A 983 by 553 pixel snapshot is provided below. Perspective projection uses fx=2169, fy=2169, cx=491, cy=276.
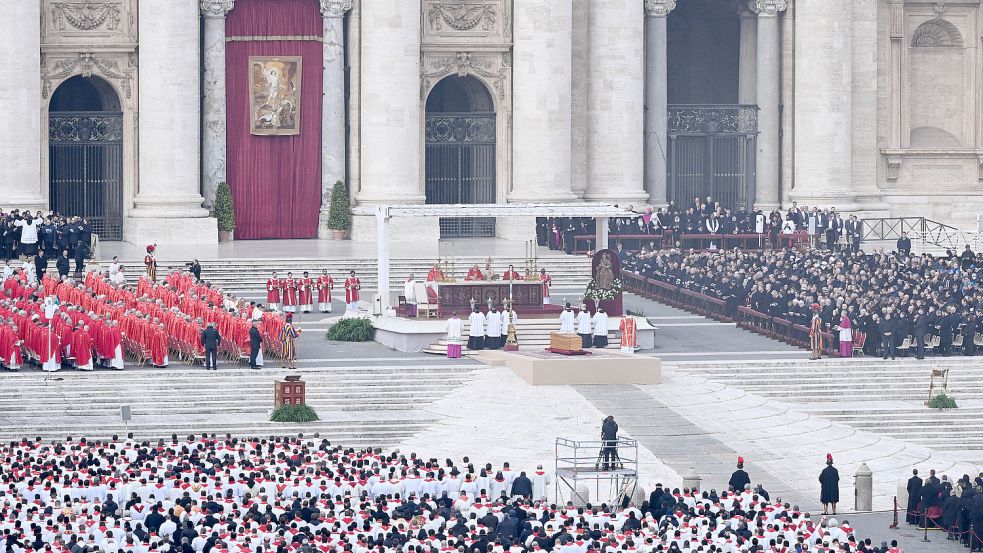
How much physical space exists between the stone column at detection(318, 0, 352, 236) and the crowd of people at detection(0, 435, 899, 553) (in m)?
28.3

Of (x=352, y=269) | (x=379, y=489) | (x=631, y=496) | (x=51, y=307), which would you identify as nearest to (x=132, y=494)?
(x=379, y=489)

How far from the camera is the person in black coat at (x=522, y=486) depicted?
35000 millimetres

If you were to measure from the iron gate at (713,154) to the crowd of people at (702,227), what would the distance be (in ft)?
15.5

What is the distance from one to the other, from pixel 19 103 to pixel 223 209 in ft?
22.6

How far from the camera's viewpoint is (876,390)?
4606cm

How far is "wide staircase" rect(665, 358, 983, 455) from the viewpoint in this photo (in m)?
43.2

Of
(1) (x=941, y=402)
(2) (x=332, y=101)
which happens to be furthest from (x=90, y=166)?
(1) (x=941, y=402)

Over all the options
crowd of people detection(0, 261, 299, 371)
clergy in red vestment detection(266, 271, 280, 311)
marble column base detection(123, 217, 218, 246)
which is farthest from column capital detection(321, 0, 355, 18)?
crowd of people detection(0, 261, 299, 371)

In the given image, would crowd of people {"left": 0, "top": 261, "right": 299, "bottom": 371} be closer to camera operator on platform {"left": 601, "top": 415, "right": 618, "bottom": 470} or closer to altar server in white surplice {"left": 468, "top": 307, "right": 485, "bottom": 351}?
altar server in white surplice {"left": 468, "top": 307, "right": 485, "bottom": 351}

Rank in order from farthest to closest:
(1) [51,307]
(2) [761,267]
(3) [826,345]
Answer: (2) [761,267], (3) [826,345], (1) [51,307]

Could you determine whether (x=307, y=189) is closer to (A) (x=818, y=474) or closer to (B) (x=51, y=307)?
(B) (x=51, y=307)

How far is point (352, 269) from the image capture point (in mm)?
56906

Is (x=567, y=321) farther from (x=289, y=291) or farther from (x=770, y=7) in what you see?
(x=770, y=7)

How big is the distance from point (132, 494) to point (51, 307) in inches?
487
